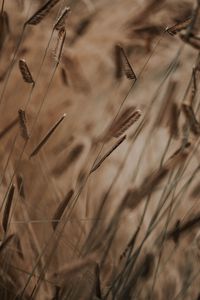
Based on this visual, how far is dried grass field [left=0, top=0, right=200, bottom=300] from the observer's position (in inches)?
55.4

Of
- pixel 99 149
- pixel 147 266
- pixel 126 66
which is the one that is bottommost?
pixel 147 266

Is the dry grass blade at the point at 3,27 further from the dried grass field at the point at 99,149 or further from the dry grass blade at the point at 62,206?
the dry grass blade at the point at 62,206

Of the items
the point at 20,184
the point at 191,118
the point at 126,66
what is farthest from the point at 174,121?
the point at 20,184

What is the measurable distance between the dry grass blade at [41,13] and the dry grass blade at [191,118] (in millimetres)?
351

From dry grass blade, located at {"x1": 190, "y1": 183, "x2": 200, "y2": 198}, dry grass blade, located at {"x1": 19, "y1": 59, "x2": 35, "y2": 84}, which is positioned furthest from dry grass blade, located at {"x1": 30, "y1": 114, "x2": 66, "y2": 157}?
dry grass blade, located at {"x1": 190, "y1": 183, "x2": 200, "y2": 198}

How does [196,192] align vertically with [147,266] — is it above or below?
above

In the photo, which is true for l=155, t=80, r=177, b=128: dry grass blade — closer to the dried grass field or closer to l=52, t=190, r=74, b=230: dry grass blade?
the dried grass field

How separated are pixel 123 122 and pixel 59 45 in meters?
0.23

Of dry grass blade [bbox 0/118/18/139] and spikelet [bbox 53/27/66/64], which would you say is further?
dry grass blade [bbox 0/118/18/139]

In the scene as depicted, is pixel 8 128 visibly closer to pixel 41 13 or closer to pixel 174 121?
pixel 41 13

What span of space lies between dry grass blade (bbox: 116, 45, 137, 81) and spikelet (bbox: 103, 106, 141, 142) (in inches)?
2.7

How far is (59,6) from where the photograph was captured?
145 centimetres

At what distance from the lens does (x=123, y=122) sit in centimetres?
140

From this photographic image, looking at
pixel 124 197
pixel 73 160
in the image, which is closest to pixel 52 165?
pixel 73 160
